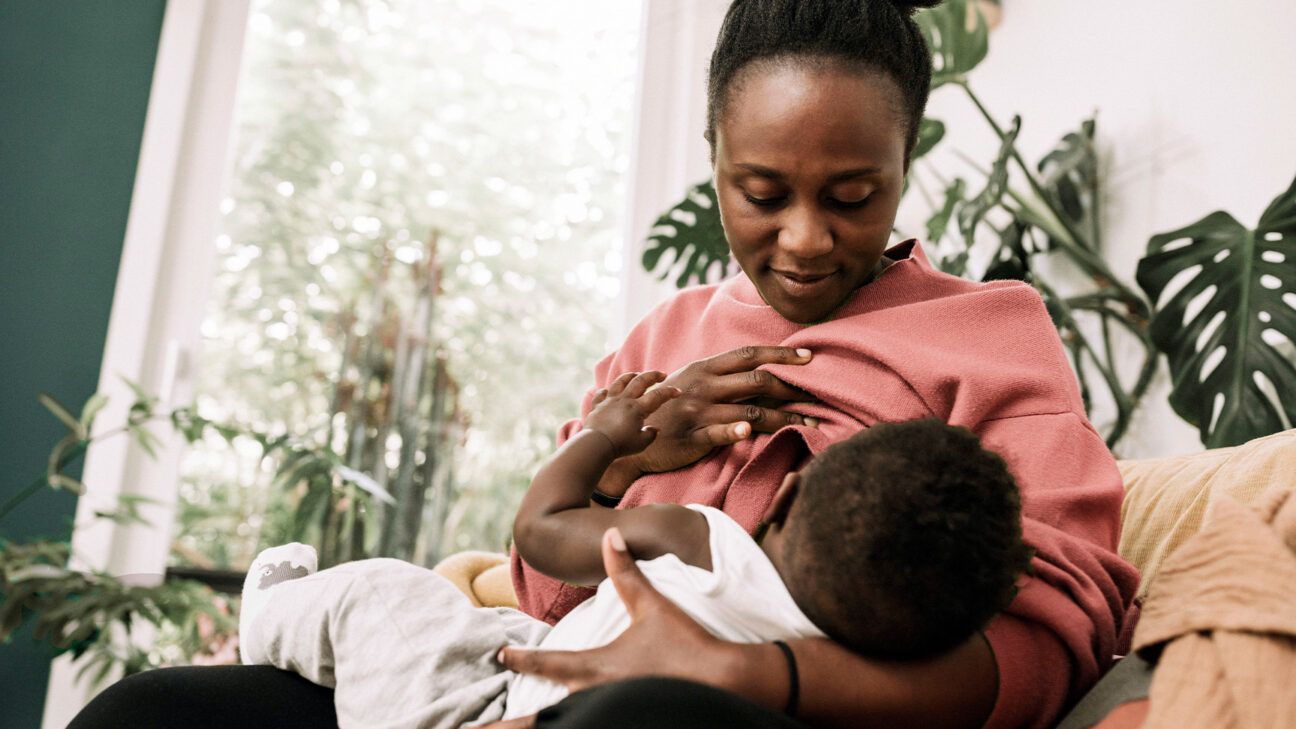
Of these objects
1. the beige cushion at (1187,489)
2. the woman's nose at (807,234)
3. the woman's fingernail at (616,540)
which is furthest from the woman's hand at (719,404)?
the beige cushion at (1187,489)

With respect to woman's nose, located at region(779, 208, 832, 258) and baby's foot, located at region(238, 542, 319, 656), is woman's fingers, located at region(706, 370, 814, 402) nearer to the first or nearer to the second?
woman's nose, located at region(779, 208, 832, 258)

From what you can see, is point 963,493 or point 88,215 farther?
point 88,215

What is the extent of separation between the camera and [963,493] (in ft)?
2.56

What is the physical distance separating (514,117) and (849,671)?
8.40 feet

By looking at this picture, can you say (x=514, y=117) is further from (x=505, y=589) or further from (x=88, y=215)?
(x=505, y=589)

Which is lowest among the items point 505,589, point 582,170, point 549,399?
point 505,589

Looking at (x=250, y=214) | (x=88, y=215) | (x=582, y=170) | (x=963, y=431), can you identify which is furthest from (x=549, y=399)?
(x=963, y=431)

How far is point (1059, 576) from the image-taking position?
0.87m

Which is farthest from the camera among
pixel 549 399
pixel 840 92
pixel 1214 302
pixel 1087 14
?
pixel 549 399

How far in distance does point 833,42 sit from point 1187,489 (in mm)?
676

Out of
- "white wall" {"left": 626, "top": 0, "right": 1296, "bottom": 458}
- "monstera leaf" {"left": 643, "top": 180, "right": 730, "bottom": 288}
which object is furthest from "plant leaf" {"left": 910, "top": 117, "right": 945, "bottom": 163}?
"monstera leaf" {"left": 643, "top": 180, "right": 730, "bottom": 288}

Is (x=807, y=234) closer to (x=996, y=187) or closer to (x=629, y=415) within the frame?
(x=629, y=415)

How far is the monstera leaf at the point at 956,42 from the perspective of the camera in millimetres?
2074

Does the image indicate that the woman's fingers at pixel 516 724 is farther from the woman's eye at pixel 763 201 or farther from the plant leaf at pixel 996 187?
the plant leaf at pixel 996 187
